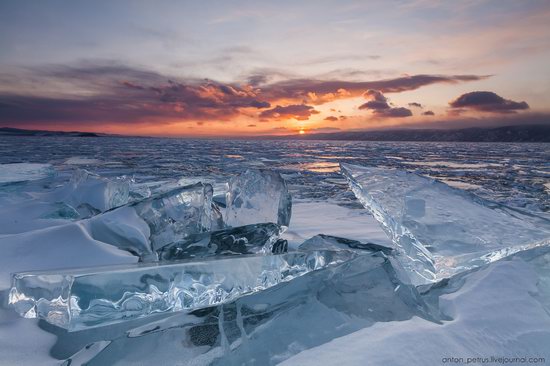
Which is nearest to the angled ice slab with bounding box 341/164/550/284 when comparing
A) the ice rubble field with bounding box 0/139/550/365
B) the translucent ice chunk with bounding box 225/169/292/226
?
the ice rubble field with bounding box 0/139/550/365

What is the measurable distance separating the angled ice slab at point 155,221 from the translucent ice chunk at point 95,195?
1.09 metres

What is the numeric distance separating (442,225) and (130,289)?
4.47ft

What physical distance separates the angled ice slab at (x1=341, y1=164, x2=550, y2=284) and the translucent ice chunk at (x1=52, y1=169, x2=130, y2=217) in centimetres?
215

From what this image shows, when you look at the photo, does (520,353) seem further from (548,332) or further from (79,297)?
(79,297)

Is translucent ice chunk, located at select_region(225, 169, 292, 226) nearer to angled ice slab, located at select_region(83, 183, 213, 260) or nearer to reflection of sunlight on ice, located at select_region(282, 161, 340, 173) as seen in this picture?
angled ice slab, located at select_region(83, 183, 213, 260)

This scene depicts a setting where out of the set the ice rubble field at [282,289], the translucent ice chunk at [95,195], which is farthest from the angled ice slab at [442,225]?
the translucent ice chunk at [95,195]

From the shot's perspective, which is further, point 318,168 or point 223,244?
point 318,168

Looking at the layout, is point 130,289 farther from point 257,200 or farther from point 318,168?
point 318,168

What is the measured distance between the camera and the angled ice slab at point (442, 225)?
4.29 ft

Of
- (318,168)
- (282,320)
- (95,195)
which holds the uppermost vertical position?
(95,195)

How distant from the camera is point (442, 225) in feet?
5.03

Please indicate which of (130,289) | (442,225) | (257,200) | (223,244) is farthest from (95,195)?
(442,225)

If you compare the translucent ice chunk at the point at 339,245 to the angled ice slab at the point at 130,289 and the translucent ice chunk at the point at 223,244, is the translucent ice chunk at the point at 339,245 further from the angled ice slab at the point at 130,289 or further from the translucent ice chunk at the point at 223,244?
the angled ice slab at the point at 130,289

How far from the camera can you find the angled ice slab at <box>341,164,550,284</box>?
1.31 metres
